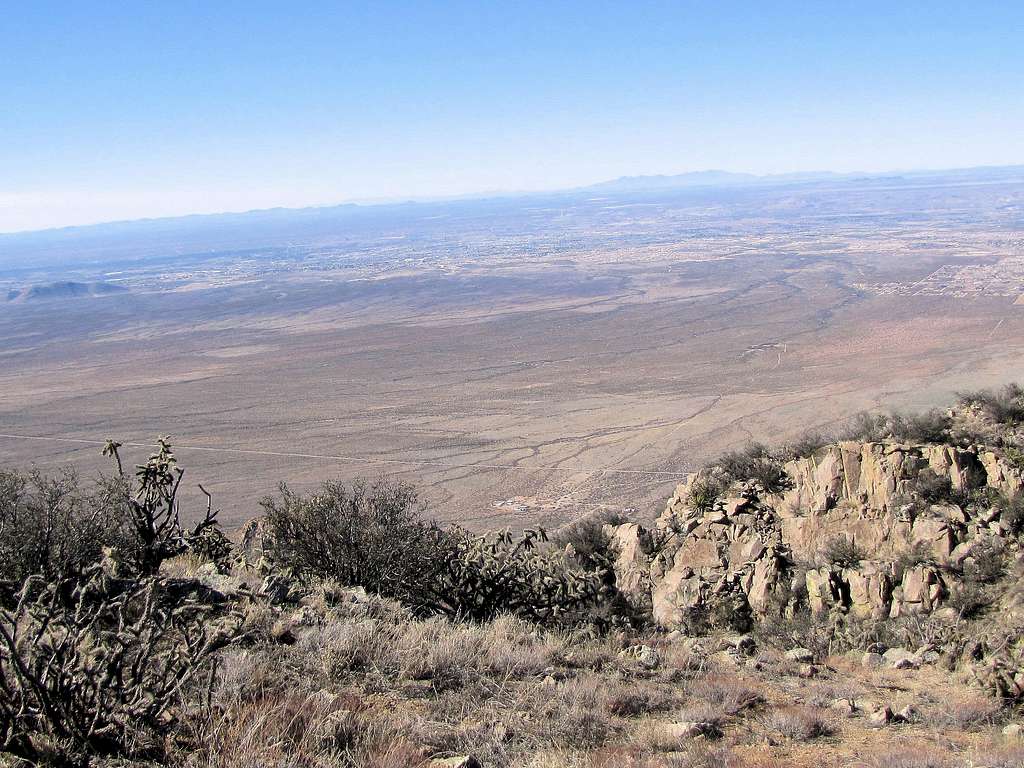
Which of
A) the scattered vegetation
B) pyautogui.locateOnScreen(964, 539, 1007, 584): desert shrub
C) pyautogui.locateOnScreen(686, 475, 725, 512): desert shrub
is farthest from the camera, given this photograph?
pyautogui.locateOnScreen(686, 475, 725, 512): desert shrub

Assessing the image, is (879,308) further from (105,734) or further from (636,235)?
(636,235)

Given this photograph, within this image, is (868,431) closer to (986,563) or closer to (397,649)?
(986,563)

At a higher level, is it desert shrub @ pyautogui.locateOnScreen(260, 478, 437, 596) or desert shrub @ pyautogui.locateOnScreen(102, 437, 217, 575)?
desert shrub @ pyautogui.locateOnScreen(102, 437, 217, 575)

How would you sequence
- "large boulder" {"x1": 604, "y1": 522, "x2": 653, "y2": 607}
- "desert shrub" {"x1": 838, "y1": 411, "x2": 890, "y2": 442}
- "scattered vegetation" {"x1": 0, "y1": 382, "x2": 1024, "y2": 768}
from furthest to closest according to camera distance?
"desert shrub" {"x1": 838, "y1": 411, "x2": 890, "y2": 442} → "large boulder" {"x1": 604, "y1": 522, "x2": 653, "y2": 607} → "scattered vegetation" {"x1": 0, "y1": 382, "x2": 1024, "y2": 768}

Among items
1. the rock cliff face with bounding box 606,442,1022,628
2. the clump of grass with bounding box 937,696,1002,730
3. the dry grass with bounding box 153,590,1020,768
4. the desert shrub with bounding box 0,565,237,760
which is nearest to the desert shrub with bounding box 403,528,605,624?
the rock cliff face with bounding box 606,442,1022,628

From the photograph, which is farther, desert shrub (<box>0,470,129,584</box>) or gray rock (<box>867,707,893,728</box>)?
desert shrub (<box>0,470,129,584</box>)

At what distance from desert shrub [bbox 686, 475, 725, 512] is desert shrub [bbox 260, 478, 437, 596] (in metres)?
5.51

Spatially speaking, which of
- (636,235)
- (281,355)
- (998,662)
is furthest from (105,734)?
(636,235)

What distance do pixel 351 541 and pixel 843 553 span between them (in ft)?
25.0

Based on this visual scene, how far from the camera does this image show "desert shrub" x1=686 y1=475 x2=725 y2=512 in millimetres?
14023

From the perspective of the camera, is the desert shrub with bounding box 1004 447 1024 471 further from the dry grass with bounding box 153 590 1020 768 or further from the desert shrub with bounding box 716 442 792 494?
the dry grass with bounding box 153 590 1020 768

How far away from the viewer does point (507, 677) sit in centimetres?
586

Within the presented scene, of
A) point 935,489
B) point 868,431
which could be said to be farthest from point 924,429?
point 935,489

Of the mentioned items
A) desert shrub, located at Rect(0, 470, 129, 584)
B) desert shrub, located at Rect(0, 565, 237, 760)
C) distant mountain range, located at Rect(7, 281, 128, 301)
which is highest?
distant mountain range, located at Rect(7, 281, 128, 301)
